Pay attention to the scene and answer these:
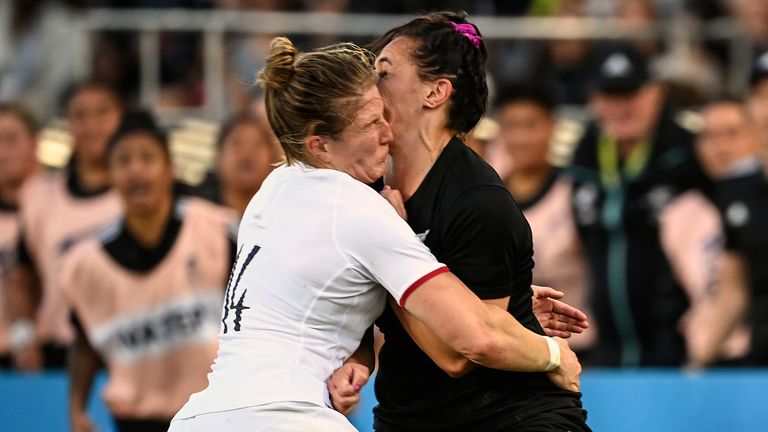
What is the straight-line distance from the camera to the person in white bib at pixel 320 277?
3977 millimetres

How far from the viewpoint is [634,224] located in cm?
799

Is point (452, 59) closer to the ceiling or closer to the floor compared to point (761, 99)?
closer to the ceiling

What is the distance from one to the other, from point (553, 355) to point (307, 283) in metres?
0.70

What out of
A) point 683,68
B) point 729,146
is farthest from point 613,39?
point 729,146

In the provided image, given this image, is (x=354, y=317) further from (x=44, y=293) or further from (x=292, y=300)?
(x=44, y=293)

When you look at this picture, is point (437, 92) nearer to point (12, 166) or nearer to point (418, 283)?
point (418, 283)

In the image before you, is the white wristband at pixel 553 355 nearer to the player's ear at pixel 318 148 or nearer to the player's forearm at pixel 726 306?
the player's ear at pixel 318 148

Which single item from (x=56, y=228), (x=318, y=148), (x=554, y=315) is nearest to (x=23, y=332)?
(x=56, y=228)

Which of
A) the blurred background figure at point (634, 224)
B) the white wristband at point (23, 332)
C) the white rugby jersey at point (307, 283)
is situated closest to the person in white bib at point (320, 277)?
the white rugby jersey at point (307, 283)

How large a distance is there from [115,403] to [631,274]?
2606 millimetres

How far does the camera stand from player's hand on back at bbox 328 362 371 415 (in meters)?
4.07

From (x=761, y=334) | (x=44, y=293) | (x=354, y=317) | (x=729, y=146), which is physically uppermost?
(x=354, y=317)

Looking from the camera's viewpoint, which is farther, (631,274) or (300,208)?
(631,274)

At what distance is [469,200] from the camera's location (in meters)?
4.14
